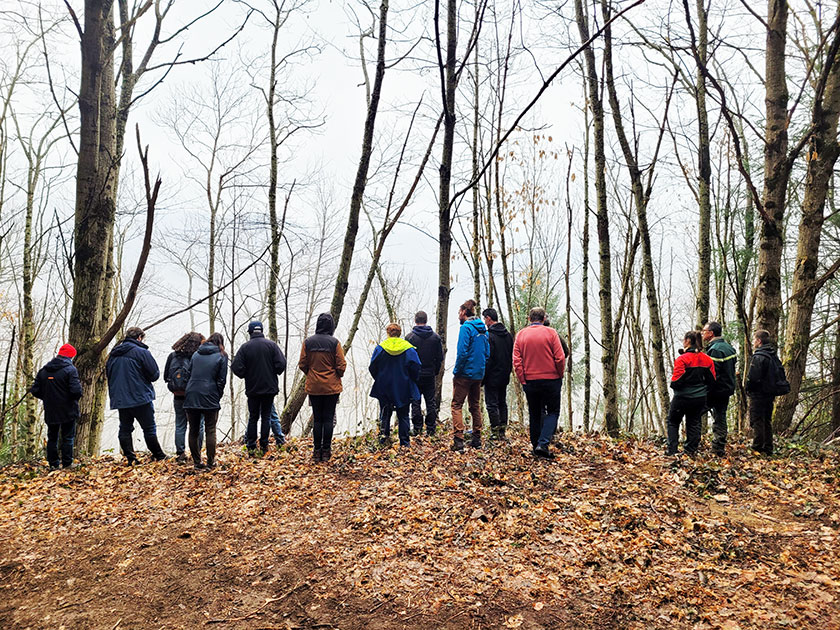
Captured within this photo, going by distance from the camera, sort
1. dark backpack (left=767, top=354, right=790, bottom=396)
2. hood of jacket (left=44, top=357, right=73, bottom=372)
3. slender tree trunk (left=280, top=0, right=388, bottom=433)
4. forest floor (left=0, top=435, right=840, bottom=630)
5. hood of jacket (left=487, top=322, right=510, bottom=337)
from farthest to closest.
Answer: slender tree trunk (left=280, top=0, right=388, bottom=433) → hood of jacket (left=487, top=322, right=510, bottom=337) → hood of jacket (left=44, top=357, right=73, bottom=372) → dark backpack (left=767, top=354, right=790, bottom=396) → forest floor (left=0, top=435, right=840, bottom=630)

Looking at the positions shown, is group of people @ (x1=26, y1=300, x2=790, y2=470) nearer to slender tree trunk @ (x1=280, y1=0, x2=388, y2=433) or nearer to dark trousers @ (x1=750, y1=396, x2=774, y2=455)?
dark trousers @ (x1=750, y1=396, x2=774, y2=455)

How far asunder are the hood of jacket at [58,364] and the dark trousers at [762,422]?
10781 millimetres

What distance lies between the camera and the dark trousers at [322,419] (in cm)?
754

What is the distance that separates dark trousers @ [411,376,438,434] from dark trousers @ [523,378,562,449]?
6.83 ft

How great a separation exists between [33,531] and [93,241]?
3.27 m

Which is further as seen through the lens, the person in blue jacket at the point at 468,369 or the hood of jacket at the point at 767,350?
the person in blue jacket at the point at 468,369

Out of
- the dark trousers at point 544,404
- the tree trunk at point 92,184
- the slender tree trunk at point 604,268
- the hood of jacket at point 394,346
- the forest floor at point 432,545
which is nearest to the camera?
the forest floor at point 432,545

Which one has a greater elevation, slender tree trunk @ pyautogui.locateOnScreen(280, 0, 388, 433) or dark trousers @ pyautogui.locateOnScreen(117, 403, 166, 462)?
slender tree trunk @ pyautogui.locateOnScreen(280, 0, 388, 433)

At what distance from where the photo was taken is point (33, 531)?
5.25m

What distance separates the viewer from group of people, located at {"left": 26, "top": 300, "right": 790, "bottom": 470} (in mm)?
7273

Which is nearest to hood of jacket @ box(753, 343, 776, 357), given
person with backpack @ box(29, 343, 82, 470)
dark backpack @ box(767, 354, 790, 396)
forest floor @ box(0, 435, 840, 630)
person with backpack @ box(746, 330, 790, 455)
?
person with backpack @ box(746, 330, 790, 455)

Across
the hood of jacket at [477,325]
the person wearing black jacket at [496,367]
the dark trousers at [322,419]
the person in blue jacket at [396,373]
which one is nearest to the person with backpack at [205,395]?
the dark trousers at [322,419]

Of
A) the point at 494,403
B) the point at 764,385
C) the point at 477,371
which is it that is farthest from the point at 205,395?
the point at 764,385

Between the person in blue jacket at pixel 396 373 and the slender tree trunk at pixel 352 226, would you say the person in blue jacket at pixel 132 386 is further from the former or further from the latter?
Answer: the person in blue jacket at pixel 396 373
